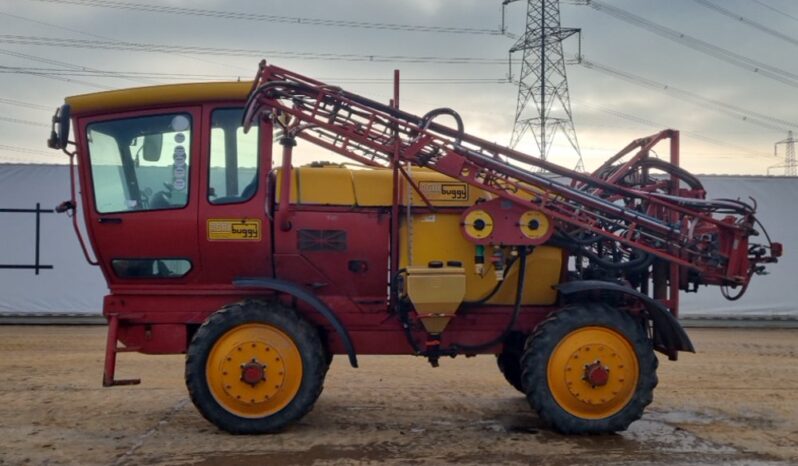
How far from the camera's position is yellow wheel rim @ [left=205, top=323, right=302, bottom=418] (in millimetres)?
6613

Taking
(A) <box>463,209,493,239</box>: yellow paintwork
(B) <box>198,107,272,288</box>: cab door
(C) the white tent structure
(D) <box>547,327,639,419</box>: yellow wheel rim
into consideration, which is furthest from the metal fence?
(D) <box>547,327,639,419</box>: yellow wheel rim

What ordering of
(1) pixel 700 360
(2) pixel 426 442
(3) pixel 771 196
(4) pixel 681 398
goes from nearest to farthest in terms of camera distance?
(2) pixel 426 442
(4) pixel 681 398
(1) pixel 700 360
(3) pixel 771 196

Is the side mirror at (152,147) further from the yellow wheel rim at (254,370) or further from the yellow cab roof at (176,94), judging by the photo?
the yellow wheel rim at (254,370)

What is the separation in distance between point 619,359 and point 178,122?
400 centimetres

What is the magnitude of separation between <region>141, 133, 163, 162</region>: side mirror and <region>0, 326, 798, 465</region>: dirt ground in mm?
2165

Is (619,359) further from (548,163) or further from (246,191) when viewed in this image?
(246,191)

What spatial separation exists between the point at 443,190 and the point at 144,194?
242cm

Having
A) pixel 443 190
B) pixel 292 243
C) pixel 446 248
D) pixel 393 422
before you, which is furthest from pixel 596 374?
pixel 292 243

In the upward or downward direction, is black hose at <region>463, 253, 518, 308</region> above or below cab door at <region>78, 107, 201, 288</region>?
below

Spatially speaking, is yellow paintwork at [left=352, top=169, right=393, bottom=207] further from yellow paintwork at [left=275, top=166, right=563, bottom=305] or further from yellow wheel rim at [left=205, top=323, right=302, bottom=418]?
yellow wheel rim at [left=205, top=323, right=302, bottom=418]

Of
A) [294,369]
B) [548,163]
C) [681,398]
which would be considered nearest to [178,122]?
[294,369]

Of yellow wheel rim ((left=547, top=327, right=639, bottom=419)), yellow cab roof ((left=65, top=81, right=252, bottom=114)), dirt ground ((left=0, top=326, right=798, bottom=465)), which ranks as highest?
yellow cab roof ((left=65, top=81, right=252, bottom=114))

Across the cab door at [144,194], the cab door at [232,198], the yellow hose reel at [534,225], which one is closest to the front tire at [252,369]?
the cab door at [232,198]

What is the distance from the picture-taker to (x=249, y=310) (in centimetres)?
668
